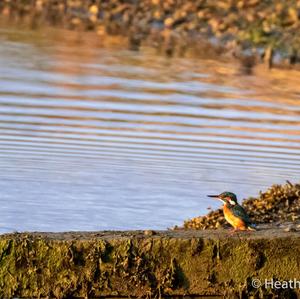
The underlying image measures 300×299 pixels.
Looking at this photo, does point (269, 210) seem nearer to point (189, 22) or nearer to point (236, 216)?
point (236, 216)

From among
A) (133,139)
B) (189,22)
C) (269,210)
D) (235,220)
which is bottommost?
(189,22)

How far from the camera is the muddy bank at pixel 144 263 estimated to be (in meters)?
9.97

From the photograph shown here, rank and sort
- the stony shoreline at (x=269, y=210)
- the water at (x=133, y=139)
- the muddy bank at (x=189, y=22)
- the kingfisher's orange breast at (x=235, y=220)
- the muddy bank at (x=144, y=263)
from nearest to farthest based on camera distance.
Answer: the muddy bank at (x=144, y=263)
the kingfisher's orange breast at (x=235, y=220)
the stony shoreline at (x=269, y=210)
the water at (x=133, y=139)
the muddy bank at (x=189, y=22)

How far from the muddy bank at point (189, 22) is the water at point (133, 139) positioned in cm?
310

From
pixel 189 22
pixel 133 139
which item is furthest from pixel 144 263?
pixel 189 22

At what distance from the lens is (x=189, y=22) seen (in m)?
32.9

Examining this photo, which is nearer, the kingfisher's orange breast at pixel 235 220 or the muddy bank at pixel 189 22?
the kingfisher's orange breast at pixel 235 220

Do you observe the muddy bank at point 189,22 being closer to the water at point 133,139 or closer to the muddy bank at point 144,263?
the water at point 133,139

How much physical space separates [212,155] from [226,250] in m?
5.83

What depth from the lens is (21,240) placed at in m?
9.95

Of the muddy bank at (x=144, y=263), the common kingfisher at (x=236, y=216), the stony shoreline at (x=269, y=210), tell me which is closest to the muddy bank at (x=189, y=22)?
the stony shoreline at (x=269, y=210)

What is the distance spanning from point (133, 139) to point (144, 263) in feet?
22.0

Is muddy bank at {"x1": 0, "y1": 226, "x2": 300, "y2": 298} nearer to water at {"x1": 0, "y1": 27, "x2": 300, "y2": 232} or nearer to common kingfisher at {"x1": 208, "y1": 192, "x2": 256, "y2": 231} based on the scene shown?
common kingfisher at {"x1": 208, "y1": 192, "x2": 256, "y2": 231}

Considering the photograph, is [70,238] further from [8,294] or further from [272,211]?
[272,211]
